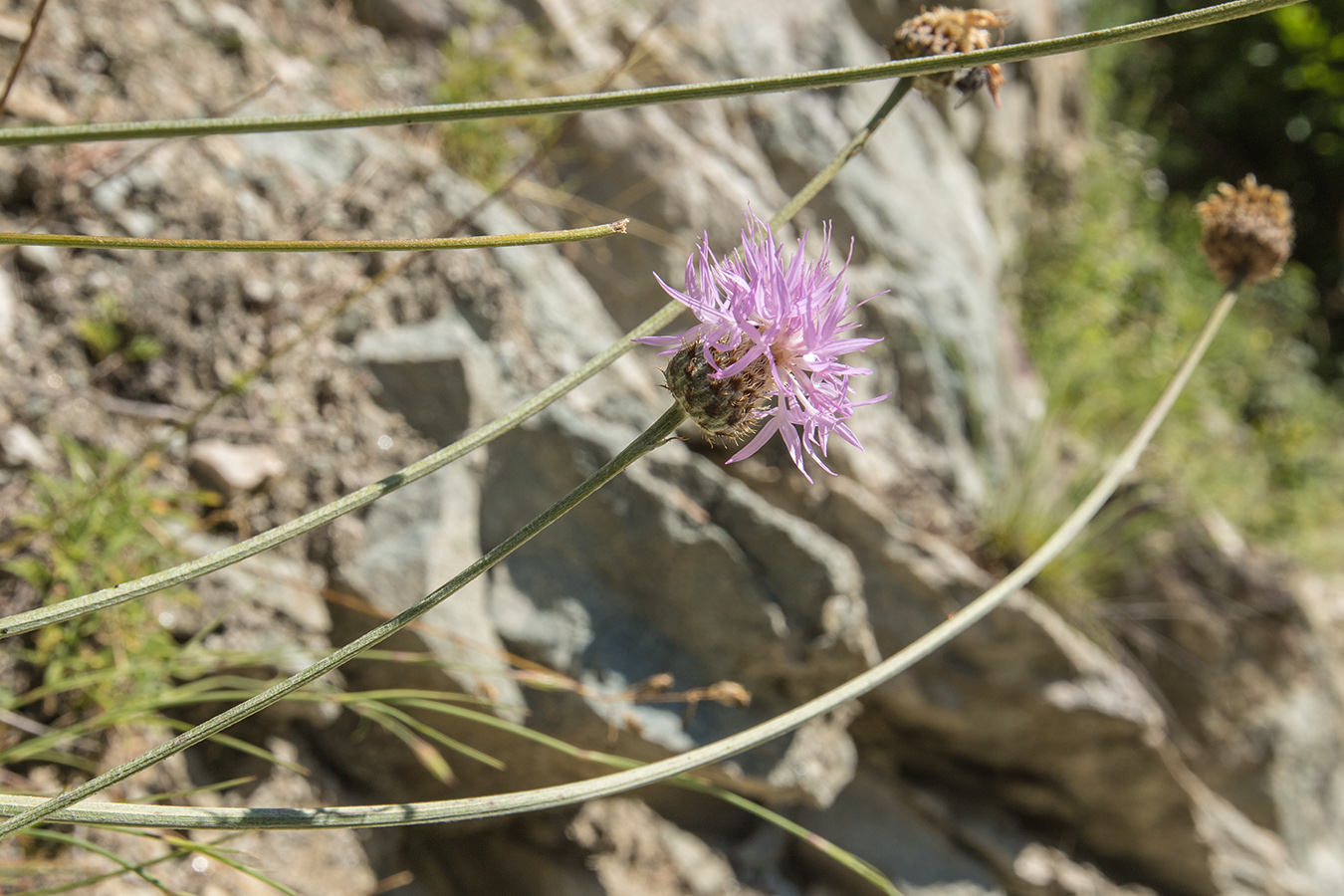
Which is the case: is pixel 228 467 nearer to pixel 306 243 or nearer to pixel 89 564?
pixel 89 564

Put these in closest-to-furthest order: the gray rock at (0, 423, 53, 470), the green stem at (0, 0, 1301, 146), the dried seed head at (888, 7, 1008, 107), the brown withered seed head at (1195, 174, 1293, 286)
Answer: the green stem at (0, 0, 1301, 146) → the dried seed head at (888, 7, 1008, 107) → the brown withered seed head at (1195, 174, 1293, 286) → the gray rock at (0, 423, 53, 470)

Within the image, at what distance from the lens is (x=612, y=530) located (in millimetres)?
1991

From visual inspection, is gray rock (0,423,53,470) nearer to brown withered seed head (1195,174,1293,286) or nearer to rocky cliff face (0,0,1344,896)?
rocky cliff face (0,0,1344,896)

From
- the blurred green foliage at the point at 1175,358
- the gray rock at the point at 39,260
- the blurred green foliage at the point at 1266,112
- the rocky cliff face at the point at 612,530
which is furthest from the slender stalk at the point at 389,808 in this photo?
the blurred green foliage at the point at 1266,112

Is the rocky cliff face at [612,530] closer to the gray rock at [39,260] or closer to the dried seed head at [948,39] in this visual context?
the gray rock at [39,260]

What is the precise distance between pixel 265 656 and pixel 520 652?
62cm

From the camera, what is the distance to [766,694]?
203cm

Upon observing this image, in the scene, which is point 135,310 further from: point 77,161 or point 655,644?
point 655,644

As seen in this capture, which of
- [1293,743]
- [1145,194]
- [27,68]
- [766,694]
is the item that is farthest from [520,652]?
[1145,194]

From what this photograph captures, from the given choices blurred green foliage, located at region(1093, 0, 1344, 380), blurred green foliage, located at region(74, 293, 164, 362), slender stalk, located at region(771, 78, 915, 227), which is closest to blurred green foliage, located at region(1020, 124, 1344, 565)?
blurred green foliage, located at region(1093, 0, 1344, 380)

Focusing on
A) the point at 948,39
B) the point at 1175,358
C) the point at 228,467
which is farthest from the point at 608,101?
the point at 1175,358

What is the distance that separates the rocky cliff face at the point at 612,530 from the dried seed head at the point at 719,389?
56 cm

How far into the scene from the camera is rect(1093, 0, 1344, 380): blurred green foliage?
6.77 metres

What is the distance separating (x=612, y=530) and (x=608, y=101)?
143 centimetres
